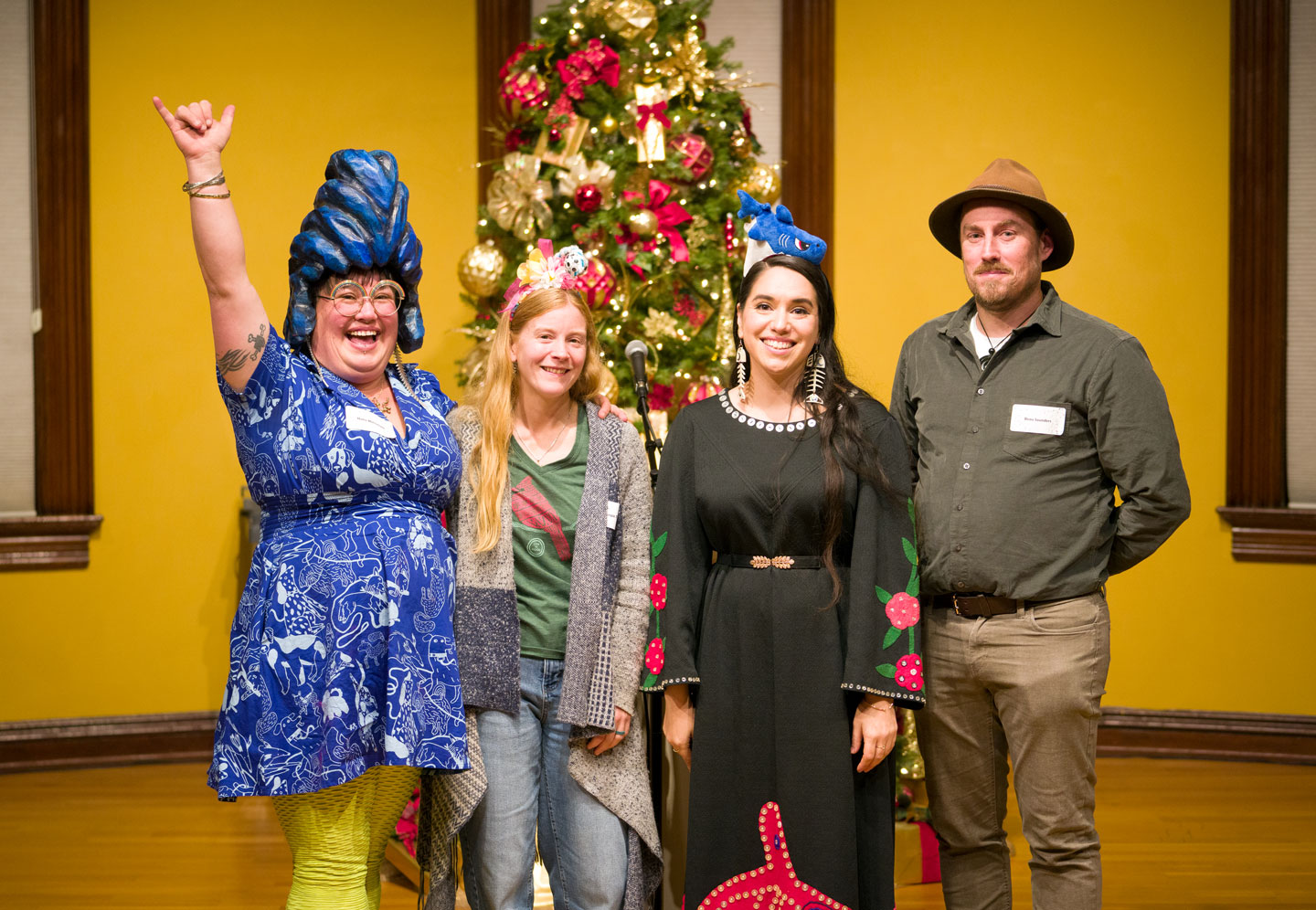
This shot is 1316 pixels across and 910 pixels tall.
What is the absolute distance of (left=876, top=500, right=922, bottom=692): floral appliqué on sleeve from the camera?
2.15 meters

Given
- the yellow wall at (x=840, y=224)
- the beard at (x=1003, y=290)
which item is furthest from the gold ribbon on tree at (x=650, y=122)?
the beard at (x=1003, y=290)

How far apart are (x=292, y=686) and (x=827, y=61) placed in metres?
3.81

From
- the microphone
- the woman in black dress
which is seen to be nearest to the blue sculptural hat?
the woman in black dress

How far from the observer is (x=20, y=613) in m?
4.50

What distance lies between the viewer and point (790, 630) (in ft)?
7.11

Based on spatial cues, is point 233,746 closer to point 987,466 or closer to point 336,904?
point 336,904

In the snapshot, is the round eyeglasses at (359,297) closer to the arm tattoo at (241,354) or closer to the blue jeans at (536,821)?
the arm tattoo at (241,354)

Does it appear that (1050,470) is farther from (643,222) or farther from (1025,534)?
(643,222)

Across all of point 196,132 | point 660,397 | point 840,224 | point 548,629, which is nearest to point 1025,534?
point 548,629

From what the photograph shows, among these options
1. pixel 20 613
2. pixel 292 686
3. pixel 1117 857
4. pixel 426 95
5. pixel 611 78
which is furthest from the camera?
pixel 426 95

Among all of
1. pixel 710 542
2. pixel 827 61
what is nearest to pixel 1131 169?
pixel 827 61

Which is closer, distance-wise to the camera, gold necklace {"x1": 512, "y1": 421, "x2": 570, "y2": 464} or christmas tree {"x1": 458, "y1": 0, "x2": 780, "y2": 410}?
gold necklace {"x1": 512, "y1": 421, "x2": 570, "y2": 464}

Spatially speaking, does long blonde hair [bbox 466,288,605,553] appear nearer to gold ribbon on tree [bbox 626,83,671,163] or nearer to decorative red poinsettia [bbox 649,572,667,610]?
decorative red poinsettia [bbox 649,572,667,610]

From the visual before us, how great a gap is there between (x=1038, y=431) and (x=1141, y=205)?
2853 mm
